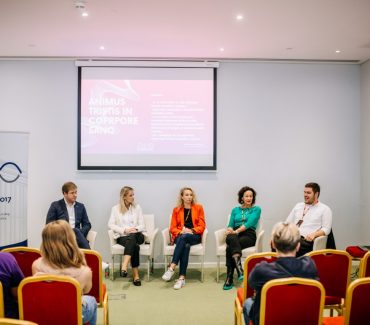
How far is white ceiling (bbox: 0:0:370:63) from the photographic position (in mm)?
4461

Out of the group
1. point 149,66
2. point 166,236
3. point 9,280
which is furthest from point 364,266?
point 149,66

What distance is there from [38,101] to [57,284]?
4660mm

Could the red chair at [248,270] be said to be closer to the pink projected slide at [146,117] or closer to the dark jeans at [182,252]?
the dark jeans at [182,252]

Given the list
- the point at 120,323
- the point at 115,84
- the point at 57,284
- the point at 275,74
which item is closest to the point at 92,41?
the point at 115,84

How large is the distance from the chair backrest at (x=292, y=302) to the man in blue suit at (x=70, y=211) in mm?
3838

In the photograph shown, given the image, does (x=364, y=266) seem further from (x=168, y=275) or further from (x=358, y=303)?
(x=168, y=275)

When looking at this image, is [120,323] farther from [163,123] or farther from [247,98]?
[247,98]

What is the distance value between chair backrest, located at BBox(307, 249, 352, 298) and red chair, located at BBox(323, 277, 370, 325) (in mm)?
A: 883

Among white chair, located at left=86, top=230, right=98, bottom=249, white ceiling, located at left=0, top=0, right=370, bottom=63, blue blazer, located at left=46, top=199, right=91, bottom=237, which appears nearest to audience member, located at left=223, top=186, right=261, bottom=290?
white chair, located at left=86, top=230, right=98, bottom=249

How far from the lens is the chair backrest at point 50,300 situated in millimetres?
2637

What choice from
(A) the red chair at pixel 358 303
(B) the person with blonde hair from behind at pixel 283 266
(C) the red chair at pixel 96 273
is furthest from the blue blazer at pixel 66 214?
(A) the red chair at pixel 358 303

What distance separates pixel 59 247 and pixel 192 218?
3.52 meters

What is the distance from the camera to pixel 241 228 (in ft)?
19.7

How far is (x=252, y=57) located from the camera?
6.64 m
